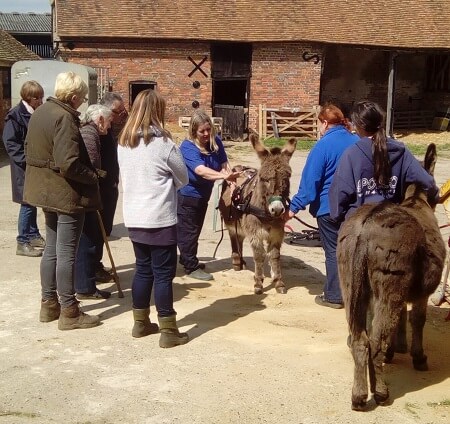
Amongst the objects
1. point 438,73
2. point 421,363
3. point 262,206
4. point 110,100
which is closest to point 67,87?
point 110,100

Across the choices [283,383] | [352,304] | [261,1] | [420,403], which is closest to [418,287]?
[352,304]

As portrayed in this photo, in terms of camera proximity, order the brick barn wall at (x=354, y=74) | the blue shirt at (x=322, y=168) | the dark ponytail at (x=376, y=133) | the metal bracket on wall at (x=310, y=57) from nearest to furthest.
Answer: the dark ponytail at (x=376, y=133) → the blue shirt at (x=322, y=168) → the metal bracket on wall at (x=310, y=57) → the brick barn wall at (x=354, y=74)

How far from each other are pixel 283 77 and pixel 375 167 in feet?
69.2

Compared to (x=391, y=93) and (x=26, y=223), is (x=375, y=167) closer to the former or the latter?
(x=26, y=223)

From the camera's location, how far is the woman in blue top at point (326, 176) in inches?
240

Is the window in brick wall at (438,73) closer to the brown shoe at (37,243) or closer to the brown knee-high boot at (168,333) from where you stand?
the brown shoe at (37,243)

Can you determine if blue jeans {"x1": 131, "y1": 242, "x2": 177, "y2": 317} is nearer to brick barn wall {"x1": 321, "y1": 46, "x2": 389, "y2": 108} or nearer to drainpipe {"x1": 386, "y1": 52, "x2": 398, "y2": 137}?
drainpipe {"x1": 386, "y1": 52, "x2": 398, "y2": 137}

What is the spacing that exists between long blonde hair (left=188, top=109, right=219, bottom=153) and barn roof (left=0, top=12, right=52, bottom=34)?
43.9 metres

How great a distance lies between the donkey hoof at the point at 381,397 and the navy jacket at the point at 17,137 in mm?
5236

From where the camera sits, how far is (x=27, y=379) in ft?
15.2

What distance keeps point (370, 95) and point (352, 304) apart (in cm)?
2544

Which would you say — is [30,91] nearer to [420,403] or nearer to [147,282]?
[147,282]

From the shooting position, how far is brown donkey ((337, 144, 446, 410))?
13.3 ft

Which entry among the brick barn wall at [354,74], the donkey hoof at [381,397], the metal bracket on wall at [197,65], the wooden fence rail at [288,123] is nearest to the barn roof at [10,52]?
the metal bracket on wall at [197,65]
